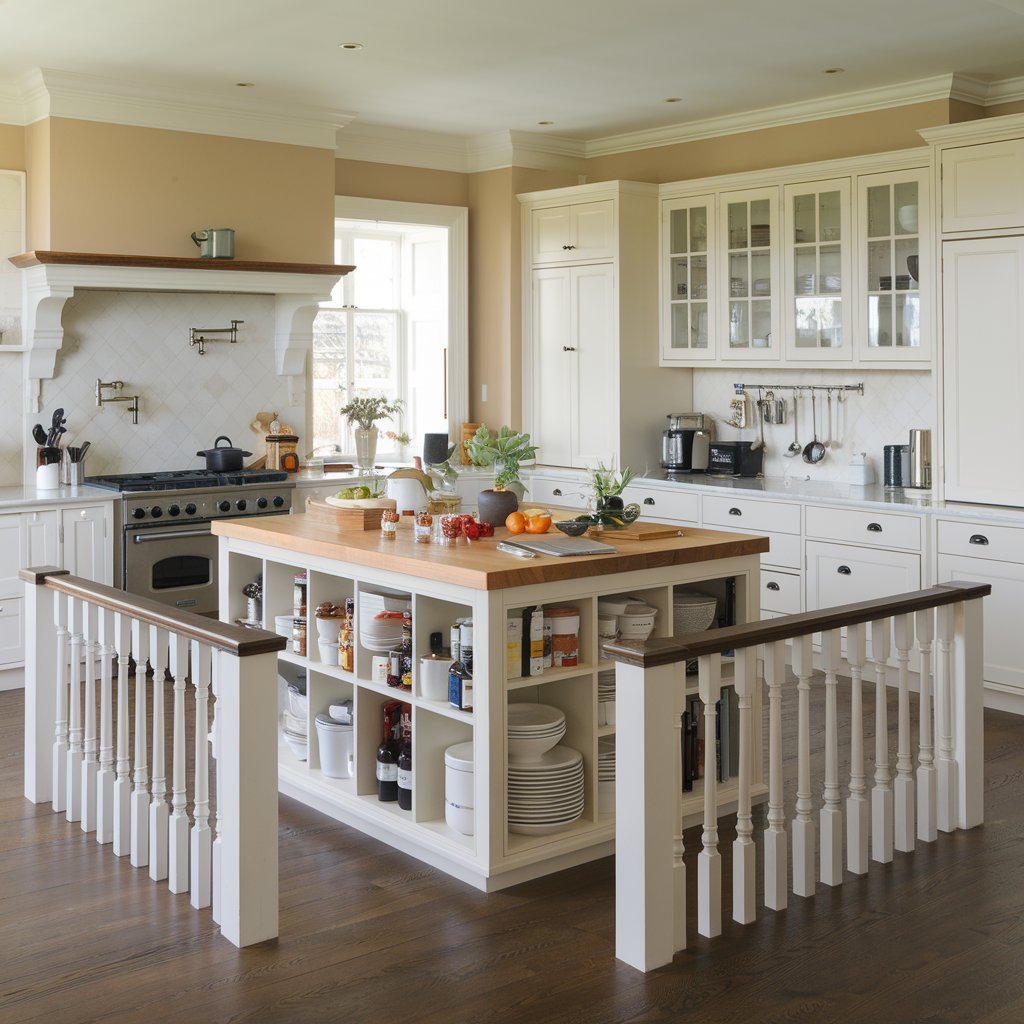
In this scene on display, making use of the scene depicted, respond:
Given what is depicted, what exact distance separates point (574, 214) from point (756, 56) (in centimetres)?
184

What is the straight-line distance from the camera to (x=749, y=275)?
22.3ft

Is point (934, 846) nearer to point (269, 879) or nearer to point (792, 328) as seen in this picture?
point (269, 879)

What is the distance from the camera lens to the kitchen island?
3566 millimetres

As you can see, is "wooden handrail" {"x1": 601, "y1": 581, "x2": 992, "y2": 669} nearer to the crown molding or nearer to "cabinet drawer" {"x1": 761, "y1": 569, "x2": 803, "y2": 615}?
"cabinet drawer" {"x1": 761, "y1": 569, "x2": 803, "y2": 615}

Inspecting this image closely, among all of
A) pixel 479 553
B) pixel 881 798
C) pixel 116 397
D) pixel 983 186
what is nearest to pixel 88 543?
pixel 116 397

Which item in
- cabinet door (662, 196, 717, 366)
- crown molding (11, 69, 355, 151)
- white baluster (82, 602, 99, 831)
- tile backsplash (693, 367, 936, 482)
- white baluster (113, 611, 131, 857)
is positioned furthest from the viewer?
cabinet door (662, 196, 717, 366)

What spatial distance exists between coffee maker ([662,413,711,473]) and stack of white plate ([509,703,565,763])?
3.57 meters

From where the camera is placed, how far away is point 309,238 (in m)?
6.95

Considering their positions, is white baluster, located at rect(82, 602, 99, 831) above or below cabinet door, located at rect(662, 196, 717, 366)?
below

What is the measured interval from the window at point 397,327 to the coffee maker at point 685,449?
145cm

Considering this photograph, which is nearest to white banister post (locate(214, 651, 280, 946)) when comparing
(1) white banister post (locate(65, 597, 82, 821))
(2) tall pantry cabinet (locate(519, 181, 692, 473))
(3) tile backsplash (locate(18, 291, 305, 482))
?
(1) white banister post (locate(65, 597, 82, 821))

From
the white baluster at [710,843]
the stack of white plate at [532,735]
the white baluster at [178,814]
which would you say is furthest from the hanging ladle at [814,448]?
the white baluster at [178,814]

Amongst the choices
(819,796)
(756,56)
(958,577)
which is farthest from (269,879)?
(756,56)

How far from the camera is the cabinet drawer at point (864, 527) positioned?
572 centimetres
